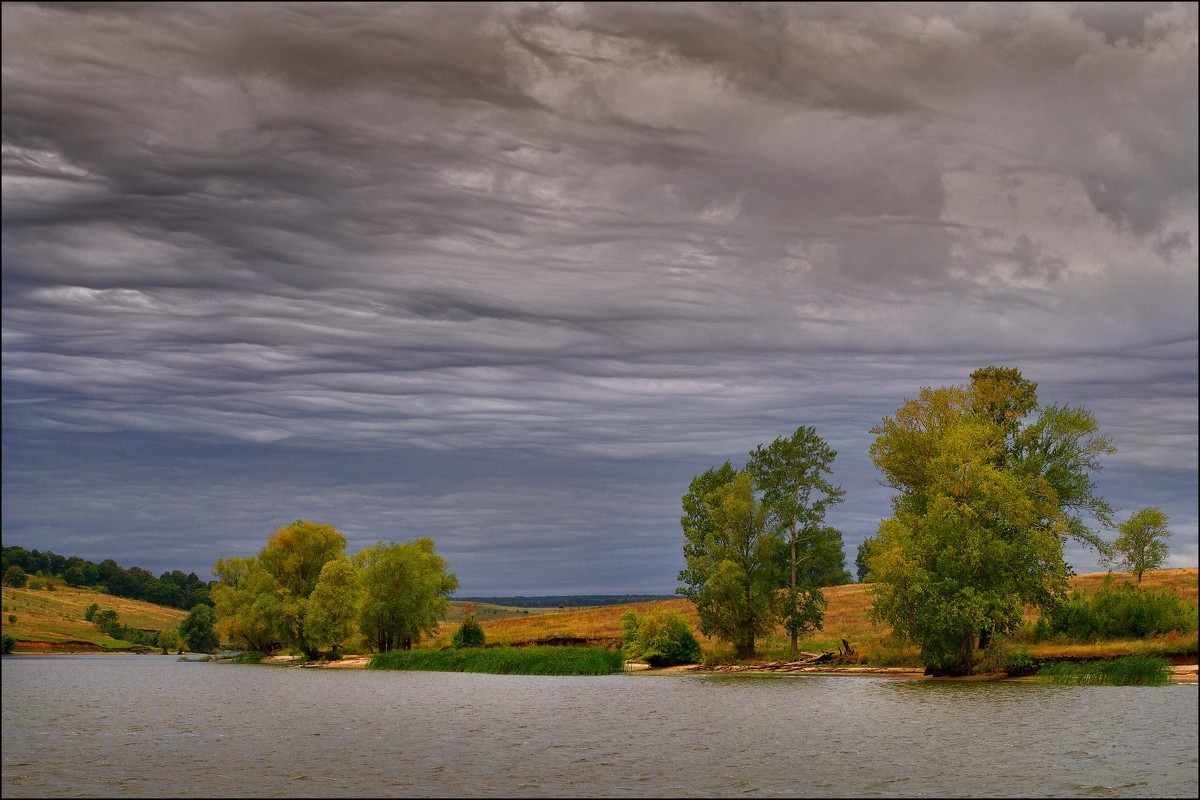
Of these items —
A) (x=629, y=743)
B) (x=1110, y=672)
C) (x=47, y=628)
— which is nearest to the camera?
(x=629, y=743)

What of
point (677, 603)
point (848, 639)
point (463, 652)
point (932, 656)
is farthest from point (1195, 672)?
point (677, 603)

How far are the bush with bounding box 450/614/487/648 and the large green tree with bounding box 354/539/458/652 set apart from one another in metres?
7.70

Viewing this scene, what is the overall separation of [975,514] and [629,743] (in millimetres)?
35898

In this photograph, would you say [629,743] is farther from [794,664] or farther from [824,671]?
[794,664]

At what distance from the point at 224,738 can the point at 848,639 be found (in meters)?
62.6

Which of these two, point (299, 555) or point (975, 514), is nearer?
point (975, 514)

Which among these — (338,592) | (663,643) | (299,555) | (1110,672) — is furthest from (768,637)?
(299,555)

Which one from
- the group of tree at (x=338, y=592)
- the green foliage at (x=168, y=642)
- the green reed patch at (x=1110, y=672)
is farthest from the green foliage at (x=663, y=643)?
the green foliage at (x=168, y=642)

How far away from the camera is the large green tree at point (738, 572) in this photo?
3445 inches

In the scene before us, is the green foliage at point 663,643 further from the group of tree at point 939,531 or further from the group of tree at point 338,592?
the group of tree at point 338,592

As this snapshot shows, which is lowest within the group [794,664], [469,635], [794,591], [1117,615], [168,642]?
[168,642]

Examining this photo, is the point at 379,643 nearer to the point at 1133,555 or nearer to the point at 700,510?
the point at 700,510

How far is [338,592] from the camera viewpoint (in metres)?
117

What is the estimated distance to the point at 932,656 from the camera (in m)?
65.2
